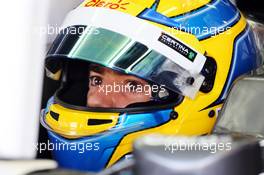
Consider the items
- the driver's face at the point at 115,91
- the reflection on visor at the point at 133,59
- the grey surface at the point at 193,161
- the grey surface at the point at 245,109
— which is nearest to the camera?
the grey surface at the point at 193,161

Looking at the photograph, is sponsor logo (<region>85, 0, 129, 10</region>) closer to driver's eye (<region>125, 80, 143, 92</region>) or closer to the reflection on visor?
the reflection on visor

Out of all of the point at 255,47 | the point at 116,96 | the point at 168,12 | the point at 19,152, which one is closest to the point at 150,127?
the point at 116,96

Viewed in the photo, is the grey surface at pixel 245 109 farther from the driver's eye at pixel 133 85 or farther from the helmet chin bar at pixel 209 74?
the driver's eye at pixel 133 85

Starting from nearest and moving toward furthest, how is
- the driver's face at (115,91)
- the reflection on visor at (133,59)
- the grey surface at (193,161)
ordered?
the grey surface at (193,161), the reflection on visor at (133,59), the driver's face at (115,91)

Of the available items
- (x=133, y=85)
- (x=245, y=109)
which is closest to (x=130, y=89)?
(x=133, y=85)

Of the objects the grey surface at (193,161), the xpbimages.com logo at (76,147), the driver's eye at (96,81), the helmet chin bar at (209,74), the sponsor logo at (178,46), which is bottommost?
the xpbimages.com logo at (76,147)

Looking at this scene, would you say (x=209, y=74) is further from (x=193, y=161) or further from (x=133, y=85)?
(x=193, y=161)

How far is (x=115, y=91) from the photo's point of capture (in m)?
1.04

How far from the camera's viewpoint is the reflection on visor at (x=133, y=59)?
0.92m

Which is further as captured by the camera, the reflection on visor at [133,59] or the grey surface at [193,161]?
the reflection on visor at [133,59]

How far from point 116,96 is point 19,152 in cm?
64

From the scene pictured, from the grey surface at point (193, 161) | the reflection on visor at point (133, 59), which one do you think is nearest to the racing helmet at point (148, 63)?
the reflection on visor at point (133, 59)

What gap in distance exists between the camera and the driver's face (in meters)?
1.03

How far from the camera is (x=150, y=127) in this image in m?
0.95
